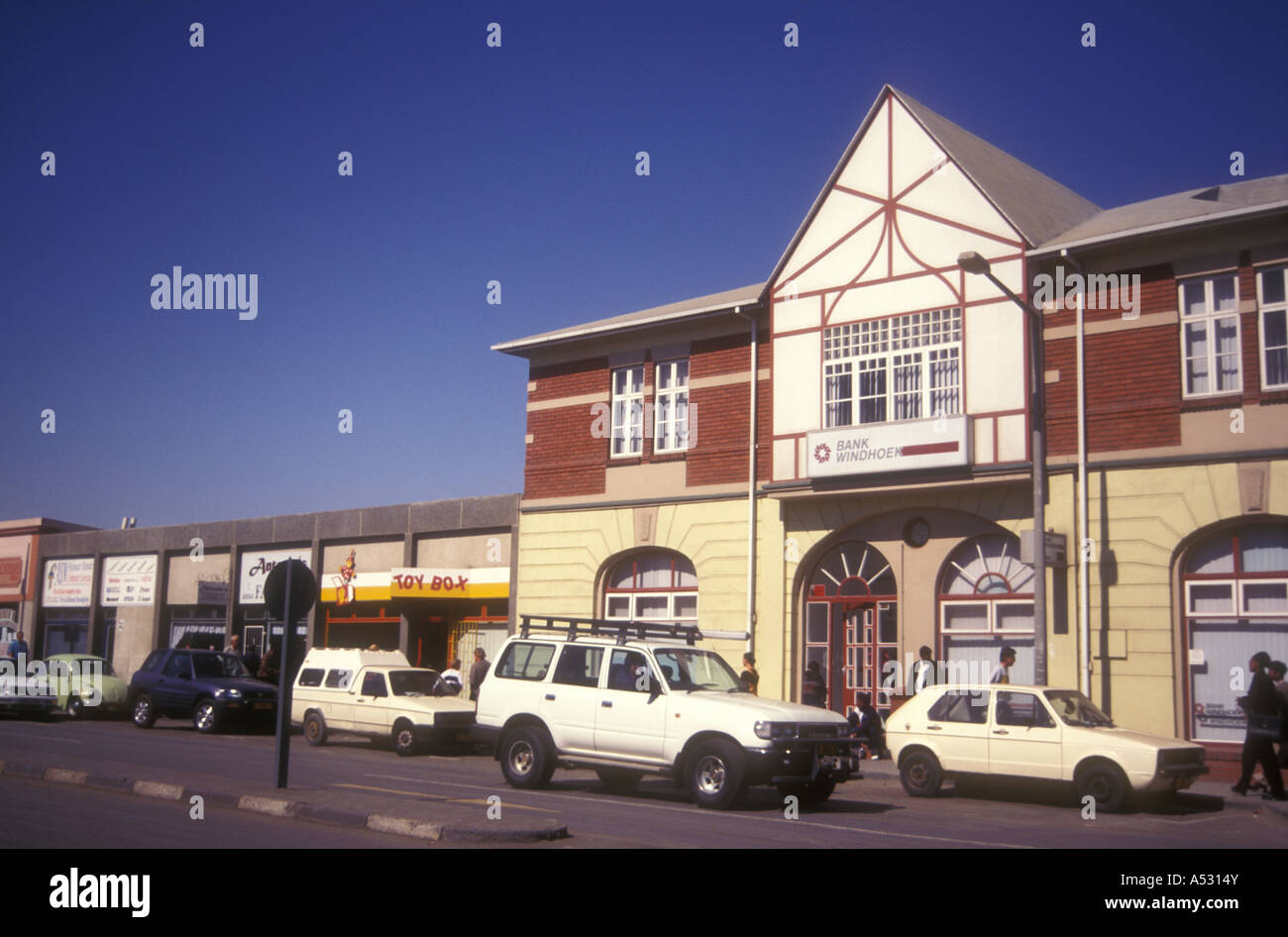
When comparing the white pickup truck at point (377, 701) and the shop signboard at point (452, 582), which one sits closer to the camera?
the white pickup truck at point (377, 701)

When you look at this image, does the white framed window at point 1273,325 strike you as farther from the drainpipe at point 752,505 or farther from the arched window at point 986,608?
the drainpipe at point 752,505

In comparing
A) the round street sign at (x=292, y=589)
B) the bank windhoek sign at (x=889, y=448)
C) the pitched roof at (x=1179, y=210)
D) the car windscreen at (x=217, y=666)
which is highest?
the pitched roof at (x=1179, y=210)

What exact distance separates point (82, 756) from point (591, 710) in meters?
8.00

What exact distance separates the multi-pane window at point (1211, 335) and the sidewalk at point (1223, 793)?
579cm

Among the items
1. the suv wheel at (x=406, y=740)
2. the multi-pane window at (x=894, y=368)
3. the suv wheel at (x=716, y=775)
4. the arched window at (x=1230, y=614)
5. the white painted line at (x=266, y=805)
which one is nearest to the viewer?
the white painted line at (x=266, y=805)

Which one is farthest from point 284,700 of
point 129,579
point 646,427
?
point 129,579

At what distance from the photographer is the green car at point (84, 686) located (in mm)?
28391

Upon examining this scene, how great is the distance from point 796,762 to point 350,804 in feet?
15.7

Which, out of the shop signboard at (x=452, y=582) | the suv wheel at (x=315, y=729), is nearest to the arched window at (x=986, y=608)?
the shop signboard at (x=452, y=582)

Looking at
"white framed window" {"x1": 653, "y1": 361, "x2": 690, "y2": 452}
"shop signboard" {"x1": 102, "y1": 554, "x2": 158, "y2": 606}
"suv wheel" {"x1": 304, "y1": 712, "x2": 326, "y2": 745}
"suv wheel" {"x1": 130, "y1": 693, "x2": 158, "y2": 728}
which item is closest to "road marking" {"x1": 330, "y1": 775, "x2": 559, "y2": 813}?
"suv wheel" {"x1": 304, "y1": 712, "x2": 326, "y2": 745}

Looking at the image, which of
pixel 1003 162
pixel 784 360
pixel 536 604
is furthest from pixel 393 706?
pixel 1003 162

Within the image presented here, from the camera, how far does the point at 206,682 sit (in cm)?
2527

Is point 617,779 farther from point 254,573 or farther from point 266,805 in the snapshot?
point 254,573
